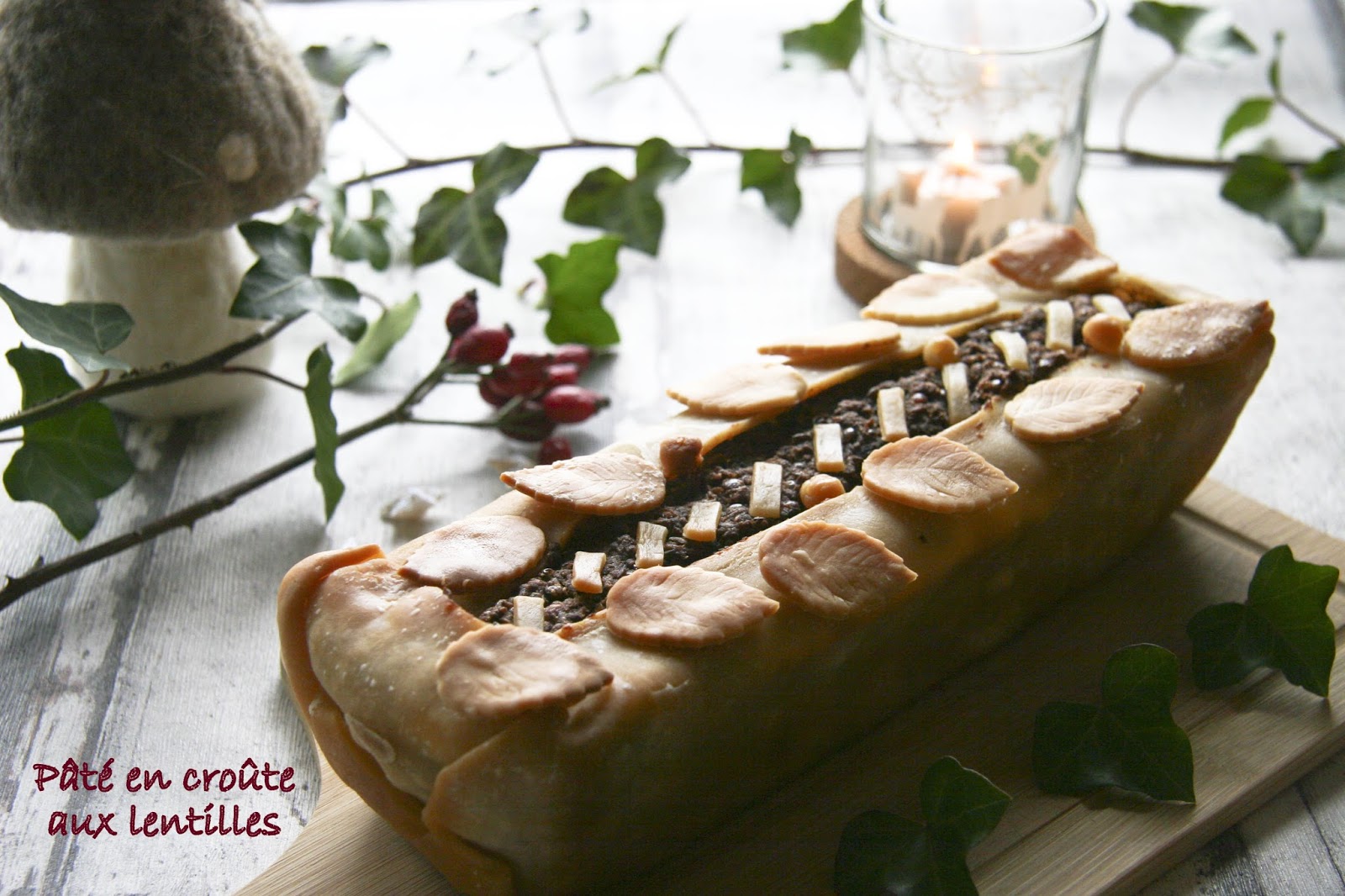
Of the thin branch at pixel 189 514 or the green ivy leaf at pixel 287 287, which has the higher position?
the green ivy leaf at pixel 287 287

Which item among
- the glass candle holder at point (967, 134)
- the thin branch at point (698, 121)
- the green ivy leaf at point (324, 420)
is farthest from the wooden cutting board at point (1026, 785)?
the thin branch at point (698, 121)

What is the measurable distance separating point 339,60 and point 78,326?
0.69 metres

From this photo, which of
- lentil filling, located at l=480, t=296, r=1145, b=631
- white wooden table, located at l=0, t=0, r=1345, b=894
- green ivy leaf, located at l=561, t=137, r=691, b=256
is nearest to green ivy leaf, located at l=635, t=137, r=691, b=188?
green ivy leaf, located at l=561, t=137, r=691, b=256

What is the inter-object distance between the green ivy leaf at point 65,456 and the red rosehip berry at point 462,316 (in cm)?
42

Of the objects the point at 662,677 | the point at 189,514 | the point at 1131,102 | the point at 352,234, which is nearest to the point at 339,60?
the point at 352,234

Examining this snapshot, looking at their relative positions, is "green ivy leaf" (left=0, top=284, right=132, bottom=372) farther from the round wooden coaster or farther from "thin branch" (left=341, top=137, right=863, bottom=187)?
the round wooden coaster

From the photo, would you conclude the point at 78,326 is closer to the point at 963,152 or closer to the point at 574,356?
the point at 574,356

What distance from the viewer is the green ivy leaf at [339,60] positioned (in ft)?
5.80

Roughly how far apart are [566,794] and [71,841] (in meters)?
0.51

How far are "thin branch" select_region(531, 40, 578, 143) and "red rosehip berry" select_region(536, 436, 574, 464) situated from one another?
0.65 meters

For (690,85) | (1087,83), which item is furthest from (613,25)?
(1087,83)

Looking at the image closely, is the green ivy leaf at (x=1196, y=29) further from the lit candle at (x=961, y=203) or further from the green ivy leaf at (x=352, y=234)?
the green ivy leaf at (x=352, y=234)

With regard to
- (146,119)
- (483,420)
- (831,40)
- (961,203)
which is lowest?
(483,420)

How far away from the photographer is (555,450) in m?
1.54
